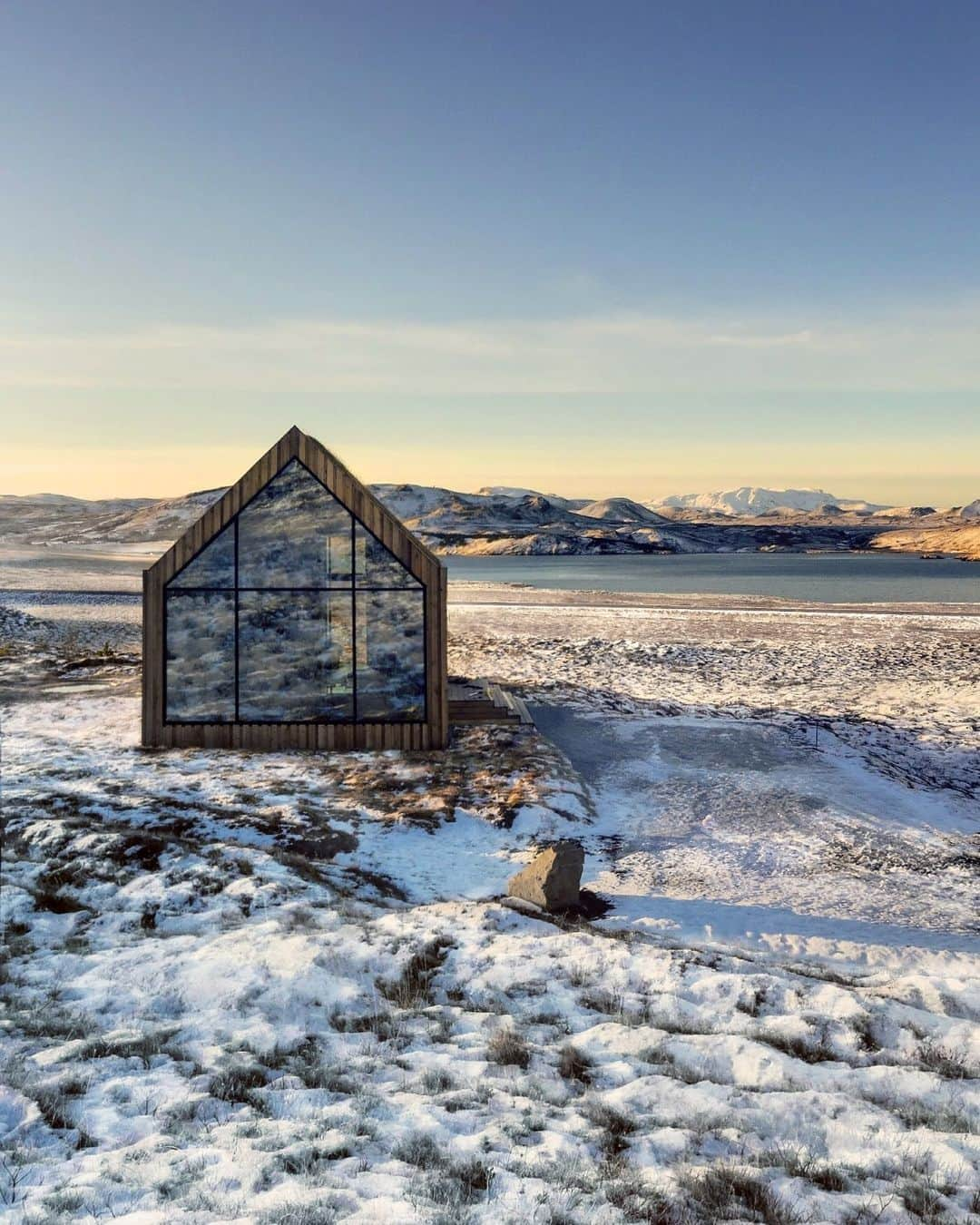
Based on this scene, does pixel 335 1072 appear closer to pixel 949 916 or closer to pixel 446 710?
pixel 949 916

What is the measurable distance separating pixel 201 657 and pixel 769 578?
→ 269 ft

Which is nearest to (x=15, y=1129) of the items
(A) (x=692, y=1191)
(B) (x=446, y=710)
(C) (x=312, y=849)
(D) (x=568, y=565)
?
(A) (x=692, y=1191)

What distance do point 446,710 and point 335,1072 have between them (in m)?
10.5

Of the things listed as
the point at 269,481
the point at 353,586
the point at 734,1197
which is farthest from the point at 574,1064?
the point at 269,481


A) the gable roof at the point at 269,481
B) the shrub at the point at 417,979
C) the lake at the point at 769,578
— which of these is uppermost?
the gable roof at the point at 269,481

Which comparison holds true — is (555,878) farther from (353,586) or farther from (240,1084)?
(353,586)

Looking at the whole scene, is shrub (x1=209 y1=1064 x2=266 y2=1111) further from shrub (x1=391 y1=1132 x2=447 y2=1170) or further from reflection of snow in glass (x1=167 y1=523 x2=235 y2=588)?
reflection of snow in glass (x1=167 y1=523 x2=235 y2=588)

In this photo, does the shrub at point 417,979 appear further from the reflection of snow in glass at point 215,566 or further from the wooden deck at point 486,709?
the wooden deck at point 486,709

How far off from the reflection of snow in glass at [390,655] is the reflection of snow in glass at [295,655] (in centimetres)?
30

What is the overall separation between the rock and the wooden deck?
8.48 m

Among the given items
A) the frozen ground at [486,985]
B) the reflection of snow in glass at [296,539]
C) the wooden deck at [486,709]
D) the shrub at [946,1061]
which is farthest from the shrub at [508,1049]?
the wooden deck at [486,709]

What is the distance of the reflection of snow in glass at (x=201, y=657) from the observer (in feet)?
53.0

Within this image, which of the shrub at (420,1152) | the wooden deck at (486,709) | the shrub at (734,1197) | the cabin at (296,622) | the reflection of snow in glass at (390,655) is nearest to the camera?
the shrub at (734,1197)

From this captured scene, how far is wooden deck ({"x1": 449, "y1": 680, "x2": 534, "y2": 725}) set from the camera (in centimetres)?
1875
